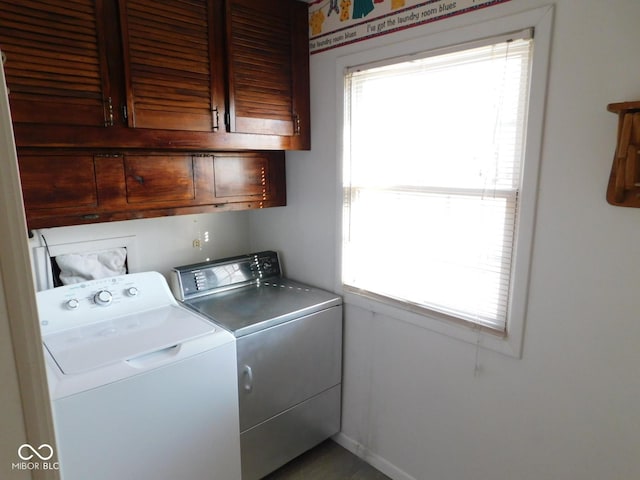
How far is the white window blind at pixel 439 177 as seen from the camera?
1.52m

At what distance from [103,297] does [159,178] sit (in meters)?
0.59

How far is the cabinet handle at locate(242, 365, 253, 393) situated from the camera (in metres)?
1.81

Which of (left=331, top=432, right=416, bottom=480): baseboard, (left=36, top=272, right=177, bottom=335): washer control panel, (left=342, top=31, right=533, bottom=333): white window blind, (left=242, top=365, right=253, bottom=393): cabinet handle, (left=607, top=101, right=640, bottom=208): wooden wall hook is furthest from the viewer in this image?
(left=331, top=432, right=416, bottom=480): baseboard

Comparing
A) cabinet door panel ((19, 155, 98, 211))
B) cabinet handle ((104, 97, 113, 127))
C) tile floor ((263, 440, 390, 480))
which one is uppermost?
cabinet handle ((104, 97, 113, 127))

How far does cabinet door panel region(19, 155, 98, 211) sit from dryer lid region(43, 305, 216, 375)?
0.53m

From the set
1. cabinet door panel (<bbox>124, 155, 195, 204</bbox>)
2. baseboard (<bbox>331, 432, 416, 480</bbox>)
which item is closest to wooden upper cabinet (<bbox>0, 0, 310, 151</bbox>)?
cabinet door panel (<bbox>124, 155, 195, 204</bbox>)

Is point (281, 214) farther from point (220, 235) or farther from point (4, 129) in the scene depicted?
point (4, 129)

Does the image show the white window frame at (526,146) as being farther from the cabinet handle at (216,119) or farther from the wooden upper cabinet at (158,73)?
the cabinet handle at (216,119)

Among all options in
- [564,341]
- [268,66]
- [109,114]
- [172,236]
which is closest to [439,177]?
[564,341]

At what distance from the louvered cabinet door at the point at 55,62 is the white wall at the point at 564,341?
3.61 feet

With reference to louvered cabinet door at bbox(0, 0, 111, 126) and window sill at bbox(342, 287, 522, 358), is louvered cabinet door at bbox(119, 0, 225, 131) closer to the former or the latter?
louvered cabinet door at bbox(0, 0, 111, 126)

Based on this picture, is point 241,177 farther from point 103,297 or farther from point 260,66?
point 103,297

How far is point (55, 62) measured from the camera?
56.8 inches

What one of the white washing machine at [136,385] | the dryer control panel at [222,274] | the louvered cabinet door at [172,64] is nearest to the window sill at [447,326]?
the dryer control panel at [222,274]
